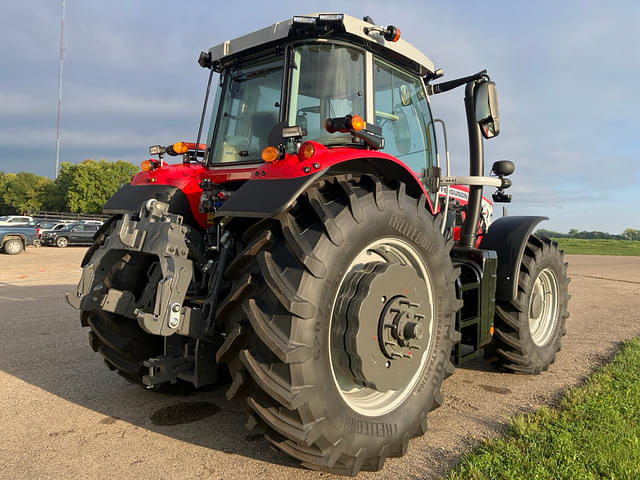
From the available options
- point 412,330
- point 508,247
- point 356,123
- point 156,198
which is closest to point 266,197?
point 356,123

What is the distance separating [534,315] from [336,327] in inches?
114

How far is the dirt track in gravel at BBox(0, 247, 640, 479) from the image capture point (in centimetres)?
256

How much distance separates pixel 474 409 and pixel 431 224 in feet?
5.04

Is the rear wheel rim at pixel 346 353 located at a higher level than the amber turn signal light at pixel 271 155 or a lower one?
lower

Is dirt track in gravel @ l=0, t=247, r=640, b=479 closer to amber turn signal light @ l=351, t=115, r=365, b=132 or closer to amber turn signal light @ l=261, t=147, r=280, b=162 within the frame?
amber turn signal light @ l=261, t=147, r=280, b=162

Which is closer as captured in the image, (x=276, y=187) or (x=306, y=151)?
(x=276, y=187)

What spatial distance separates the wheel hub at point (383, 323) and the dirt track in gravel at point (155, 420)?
0.54 metres

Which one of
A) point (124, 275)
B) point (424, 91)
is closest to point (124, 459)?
point (124, 275)

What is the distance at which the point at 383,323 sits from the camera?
263cm

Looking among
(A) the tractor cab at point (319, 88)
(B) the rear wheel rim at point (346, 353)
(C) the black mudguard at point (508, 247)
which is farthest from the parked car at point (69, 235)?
(B) the rear wheel rim at point (346, 353)

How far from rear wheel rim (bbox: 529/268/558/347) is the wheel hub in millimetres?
2335

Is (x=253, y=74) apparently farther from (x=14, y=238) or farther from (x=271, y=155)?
(x=14, y=238)

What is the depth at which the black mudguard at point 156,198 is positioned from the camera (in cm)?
325

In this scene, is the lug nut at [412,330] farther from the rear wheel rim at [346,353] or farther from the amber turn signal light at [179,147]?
the amber turn signal light at [179,147]
